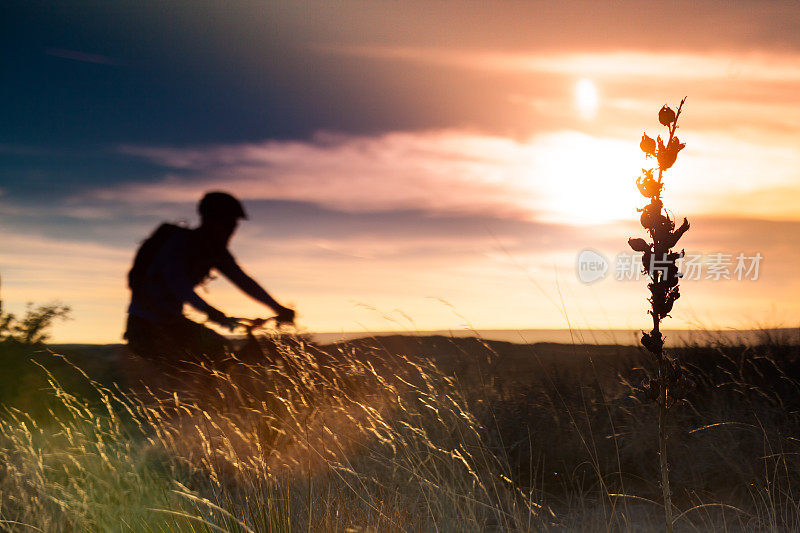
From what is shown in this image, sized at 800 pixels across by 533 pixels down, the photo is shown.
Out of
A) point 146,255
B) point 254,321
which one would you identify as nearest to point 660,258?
point 254,321

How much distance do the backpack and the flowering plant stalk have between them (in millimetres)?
4302

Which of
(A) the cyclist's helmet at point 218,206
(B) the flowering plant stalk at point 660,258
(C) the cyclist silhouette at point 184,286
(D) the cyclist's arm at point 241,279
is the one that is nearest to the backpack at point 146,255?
(C) the cyclist silhouette at point 184,286

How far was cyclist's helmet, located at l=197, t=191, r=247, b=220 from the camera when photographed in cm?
567

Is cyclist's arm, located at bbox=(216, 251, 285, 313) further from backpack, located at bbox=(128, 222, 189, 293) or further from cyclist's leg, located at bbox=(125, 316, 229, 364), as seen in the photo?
backpack, located at bbox=(128, 222, 189, 293)

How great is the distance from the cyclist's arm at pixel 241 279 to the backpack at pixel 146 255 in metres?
0.57

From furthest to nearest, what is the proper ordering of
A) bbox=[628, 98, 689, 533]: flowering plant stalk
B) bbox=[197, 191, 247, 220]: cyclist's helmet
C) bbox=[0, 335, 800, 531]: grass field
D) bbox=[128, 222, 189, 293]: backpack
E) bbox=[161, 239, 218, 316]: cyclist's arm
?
bbox=[128, 222, 189, 293]: backpack < bbox=[197, 191, 247, 220]: cyclist's helmet < bbox=[161, 239, 218, 316]: cyclist's arm < bbox=[0, 335, 800, 531]: grass field < bbox=[628, 98, 689, 533]: flowering plant stalk

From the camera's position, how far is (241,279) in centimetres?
558

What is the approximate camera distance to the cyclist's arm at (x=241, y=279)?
5.51 metres

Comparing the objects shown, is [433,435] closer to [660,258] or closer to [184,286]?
[184,286]

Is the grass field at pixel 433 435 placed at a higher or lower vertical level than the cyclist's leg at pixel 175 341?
lower

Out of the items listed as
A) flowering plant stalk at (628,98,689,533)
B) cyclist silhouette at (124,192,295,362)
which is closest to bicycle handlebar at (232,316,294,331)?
cyclist silhouette at (124,192,295,362)

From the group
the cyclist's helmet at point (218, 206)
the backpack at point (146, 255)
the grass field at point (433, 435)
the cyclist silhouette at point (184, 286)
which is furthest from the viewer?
the backpack at point (146, 255)

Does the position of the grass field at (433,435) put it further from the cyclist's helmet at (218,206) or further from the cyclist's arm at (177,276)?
the cyclist's helmet at (218,206)

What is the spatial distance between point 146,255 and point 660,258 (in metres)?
4.61
